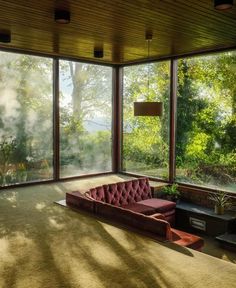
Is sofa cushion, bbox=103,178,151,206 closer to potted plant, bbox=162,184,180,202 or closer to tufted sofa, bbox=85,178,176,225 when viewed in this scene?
tufted sofa, bbox=85,178,176,225

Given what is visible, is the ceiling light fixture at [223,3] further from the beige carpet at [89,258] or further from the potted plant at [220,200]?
the potted plant at [220,200]

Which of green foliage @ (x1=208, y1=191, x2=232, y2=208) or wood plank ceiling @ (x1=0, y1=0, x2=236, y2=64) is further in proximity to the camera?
green foliage @ (x1=208, y1=191, x2=232, y2=208)

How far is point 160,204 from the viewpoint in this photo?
6.78 meters

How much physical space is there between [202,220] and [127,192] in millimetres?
1496

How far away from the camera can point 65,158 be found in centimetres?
830

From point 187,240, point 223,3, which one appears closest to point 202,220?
point 187,240

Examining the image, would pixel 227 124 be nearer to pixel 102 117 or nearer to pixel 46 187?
pixel 102 117

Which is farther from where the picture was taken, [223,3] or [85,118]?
[85,118]

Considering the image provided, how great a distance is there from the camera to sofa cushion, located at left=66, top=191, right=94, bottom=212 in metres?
5.63

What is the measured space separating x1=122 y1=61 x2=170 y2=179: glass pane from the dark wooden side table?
1174 millimetres

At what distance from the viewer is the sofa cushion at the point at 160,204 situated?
6621mm

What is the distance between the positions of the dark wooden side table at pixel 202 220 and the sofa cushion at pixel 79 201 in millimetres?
2215

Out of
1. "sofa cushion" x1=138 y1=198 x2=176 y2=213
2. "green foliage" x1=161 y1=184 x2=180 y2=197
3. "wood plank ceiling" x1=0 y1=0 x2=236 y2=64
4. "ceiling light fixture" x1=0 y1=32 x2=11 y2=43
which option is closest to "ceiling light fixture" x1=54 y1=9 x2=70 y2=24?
"wood plank ceiling" x1=0 y1=0 x2=236 y2=64

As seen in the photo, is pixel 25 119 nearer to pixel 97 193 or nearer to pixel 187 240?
pixel 97 193
